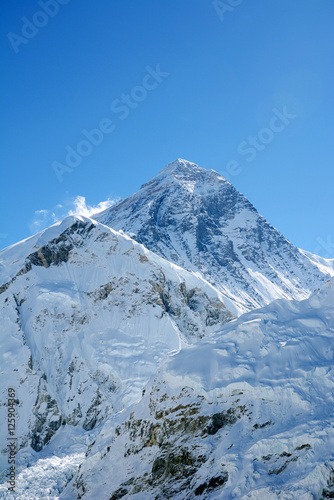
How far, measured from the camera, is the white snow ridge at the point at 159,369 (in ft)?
62.1

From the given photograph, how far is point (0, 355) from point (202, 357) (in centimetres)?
4840

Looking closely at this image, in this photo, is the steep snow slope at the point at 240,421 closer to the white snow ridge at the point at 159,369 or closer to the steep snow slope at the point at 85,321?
the white snow ridge at the point at 159,369

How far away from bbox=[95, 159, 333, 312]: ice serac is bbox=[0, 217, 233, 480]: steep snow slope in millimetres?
39942

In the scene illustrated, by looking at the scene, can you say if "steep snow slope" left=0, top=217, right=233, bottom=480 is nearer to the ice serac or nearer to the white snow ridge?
the white snow ridge

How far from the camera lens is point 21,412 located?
188 ft

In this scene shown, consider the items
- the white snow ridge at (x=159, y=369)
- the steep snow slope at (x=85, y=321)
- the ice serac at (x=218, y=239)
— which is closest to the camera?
the white snow ridge at (x=159, y=369)

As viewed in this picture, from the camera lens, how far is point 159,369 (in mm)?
27062

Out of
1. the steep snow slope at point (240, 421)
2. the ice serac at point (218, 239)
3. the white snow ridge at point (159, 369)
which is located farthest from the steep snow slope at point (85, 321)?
the ice serac at point (218, 239)

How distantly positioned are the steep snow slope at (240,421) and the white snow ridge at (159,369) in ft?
0.26

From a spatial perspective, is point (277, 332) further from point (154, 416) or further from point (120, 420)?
point (120, 420)

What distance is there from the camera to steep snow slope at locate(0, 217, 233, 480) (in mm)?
60438

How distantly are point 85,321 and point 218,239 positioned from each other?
98015 mm

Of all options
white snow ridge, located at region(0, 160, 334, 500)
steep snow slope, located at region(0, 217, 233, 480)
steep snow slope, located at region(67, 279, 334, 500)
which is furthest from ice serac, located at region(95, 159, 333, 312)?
steep snow slope, located at region(67, 279, 334, 500)

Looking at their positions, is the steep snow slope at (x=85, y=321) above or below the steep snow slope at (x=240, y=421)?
above
